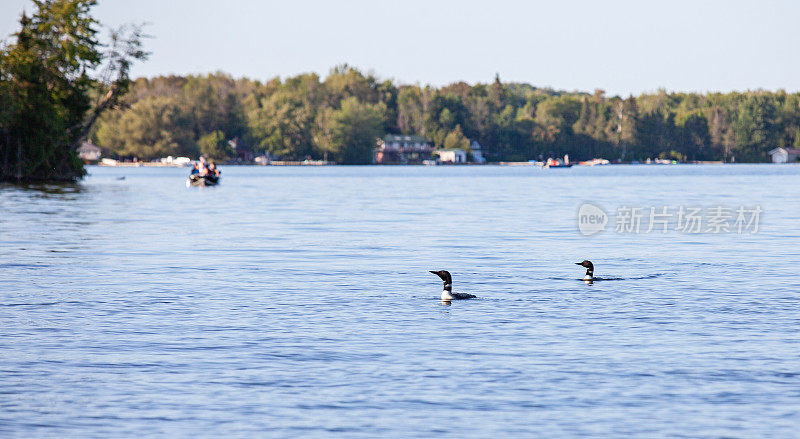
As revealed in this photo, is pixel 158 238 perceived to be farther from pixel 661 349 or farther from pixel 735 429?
pixel 735 429

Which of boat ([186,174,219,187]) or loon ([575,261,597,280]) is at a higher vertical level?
loon ([575,261,597,280])

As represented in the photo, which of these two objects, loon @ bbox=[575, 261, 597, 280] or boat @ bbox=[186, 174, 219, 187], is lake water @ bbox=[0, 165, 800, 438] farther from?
boat @ bbox=[186, 174, 219, 187]

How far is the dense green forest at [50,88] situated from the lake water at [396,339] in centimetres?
5130

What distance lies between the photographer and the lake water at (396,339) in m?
13.1

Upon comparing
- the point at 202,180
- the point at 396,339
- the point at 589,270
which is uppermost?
the point at 589,270

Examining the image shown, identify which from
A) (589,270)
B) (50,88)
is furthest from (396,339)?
(50,88)

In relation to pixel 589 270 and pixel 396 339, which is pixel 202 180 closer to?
pixel 589 270

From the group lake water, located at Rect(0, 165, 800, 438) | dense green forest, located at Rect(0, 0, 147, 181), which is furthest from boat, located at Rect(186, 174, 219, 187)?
lake water, located at Rect(0, 165, 800, 438)

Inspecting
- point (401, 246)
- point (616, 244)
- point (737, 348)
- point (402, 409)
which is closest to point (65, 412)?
point (402, 409)

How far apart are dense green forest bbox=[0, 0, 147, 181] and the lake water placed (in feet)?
168

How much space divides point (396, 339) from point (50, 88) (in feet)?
271

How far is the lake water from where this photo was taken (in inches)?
518

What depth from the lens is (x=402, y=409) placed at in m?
13.5

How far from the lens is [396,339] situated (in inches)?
718
